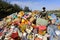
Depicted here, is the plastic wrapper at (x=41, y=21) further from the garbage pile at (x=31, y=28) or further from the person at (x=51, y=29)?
the person at (x=51, y=29)

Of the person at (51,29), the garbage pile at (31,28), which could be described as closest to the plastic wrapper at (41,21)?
the garbage pile at (31,28)

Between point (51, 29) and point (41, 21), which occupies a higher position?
point (41, 21)

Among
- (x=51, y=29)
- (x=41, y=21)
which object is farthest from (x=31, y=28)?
(x=51, y=29)

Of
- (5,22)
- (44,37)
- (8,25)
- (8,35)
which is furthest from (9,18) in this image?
(44,37)

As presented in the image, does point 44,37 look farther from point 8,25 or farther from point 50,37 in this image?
point 8,25

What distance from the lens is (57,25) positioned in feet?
36.0

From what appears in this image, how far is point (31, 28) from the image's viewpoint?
10859mm

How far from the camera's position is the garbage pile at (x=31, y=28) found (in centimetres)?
1053

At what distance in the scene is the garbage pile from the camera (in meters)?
10.5

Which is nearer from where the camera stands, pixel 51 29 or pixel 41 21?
pixel 51 29

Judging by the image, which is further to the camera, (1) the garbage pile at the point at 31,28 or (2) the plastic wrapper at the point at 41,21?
(2) the plastic wrapper at the point at 41,21

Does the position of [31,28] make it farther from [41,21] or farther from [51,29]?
[51,29]

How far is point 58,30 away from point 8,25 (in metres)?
2.35

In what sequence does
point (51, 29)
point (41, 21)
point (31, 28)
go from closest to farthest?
1. point (51, 29)
2. point (31, 28)
3. point (41, 21)
